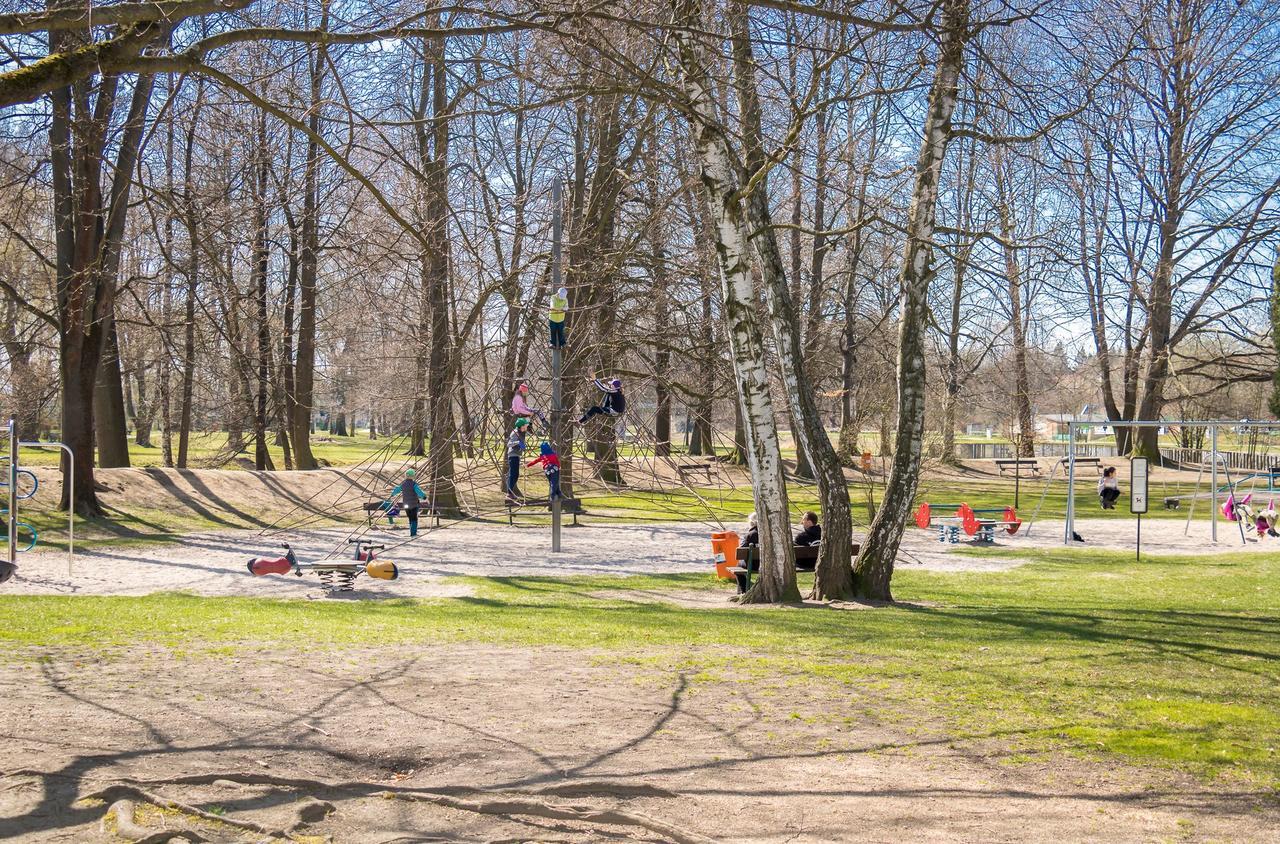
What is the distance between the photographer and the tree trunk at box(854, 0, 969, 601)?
11.2 meters

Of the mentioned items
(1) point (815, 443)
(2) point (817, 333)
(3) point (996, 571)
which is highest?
(2) point (817, 333)

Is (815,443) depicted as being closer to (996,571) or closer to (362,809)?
(996,571)

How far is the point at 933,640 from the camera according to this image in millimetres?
9234

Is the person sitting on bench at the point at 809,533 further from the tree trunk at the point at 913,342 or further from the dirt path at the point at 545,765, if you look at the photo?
the dirt path at the point at 545,765

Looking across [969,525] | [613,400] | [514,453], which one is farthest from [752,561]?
[969,525]

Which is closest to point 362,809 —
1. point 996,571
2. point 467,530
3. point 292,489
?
point 996,571

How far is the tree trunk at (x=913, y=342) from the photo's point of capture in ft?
36.9

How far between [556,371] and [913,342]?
18.6 ft

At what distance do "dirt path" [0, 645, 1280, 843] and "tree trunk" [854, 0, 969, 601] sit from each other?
507 cm

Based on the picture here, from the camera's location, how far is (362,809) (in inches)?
181

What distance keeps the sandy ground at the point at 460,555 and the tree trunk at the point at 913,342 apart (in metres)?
4.58

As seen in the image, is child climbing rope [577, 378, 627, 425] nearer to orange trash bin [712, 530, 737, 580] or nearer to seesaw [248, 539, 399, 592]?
orange trash bin [712, 530, 737, 580]

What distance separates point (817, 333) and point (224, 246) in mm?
→ 16163

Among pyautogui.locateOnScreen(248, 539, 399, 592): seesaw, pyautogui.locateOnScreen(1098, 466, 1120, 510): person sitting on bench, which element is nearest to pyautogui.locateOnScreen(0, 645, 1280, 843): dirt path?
pyautogui.locateOnScreen(248, 539, 399, 592): seesaw
